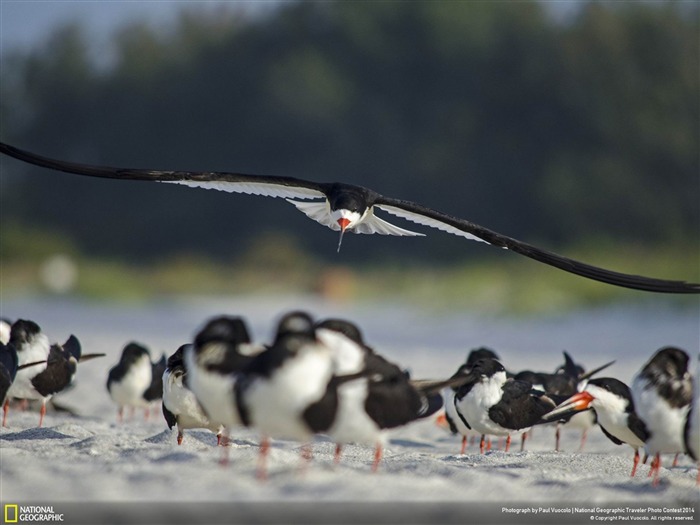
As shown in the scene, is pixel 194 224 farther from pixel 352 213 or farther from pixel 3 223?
pixel 352 213

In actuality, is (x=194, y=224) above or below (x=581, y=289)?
above

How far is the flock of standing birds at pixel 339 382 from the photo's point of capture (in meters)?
4.82

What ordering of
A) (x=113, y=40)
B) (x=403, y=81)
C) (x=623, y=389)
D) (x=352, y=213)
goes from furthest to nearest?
(x=113, y=40) → (x=403, y=81) → (x=352, y=213) → (x=623, y=389)

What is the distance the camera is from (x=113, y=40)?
46.2 metres

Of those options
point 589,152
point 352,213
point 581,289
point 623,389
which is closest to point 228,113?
point 589,152

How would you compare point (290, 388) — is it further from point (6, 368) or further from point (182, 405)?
point (6, 368)

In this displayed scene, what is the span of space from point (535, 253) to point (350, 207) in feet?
6.83

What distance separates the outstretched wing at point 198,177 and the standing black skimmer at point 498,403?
2.40m

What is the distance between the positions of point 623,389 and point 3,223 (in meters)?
34.0

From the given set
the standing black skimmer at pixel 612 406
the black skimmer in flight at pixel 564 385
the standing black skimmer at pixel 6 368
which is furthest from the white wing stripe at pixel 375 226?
the standing black skimmer at pixel 6 368

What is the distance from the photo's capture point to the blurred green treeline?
34844 millimetres

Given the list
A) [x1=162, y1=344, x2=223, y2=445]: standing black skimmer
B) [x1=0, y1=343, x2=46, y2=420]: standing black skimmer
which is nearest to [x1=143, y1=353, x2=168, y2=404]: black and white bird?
[x1=162, y1=344, x2=223, y2=445]: standing black skimmer

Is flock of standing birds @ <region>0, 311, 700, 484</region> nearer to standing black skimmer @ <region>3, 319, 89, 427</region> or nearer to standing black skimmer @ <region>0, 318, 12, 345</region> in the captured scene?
standing black skimmer @ <region>3, 319, 89, 427</region>

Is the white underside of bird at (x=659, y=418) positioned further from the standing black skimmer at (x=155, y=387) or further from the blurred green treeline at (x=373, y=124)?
the blurred green treeline at (x=373, y=124)
